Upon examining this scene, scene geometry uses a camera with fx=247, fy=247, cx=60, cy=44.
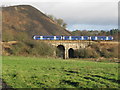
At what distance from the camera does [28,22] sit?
375 feet

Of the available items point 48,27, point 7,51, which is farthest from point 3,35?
point 48,27

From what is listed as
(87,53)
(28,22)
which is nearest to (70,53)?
(87,53)

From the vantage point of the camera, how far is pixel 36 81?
12172 millimetres

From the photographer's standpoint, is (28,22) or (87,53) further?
(28,22)

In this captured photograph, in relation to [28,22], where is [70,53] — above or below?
below

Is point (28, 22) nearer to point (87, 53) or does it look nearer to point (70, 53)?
point (70, 53)

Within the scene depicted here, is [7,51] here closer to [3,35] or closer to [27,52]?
[27,52]

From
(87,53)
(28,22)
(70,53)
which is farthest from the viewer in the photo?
(28,22)

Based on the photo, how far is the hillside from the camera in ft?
343

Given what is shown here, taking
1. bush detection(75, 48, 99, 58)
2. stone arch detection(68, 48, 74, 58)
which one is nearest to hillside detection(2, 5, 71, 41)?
stone arch detection(68, 48, 74, 58)

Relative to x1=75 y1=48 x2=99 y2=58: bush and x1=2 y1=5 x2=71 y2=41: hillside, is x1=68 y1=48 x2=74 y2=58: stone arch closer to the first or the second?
x1=75 y1=48 x2=99 y2=58: bush

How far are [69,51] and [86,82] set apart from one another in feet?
222

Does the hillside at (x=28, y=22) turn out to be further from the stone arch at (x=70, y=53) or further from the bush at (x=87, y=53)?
the bush at (x=87, y=53)

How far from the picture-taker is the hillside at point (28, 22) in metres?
105
